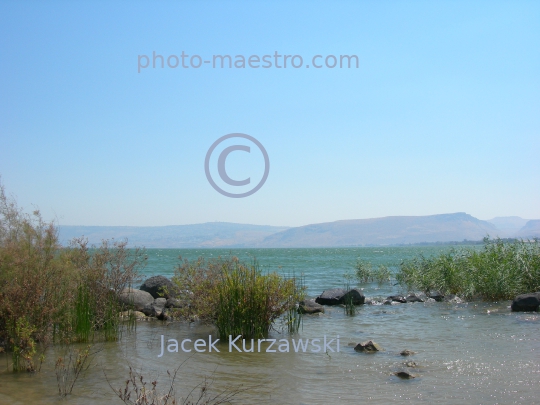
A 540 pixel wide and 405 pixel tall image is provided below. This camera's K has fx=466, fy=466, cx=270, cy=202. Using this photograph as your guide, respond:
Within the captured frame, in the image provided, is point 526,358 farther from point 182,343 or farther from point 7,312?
point 7,312

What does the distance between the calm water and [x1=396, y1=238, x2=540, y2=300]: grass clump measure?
14.4 feet

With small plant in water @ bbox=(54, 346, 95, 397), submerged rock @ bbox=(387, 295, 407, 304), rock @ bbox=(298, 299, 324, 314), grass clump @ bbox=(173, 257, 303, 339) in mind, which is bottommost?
submerged rock @ bbox=(387, 295, 407, 304)

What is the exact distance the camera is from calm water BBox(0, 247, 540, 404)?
741cm

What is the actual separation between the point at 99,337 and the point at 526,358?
31.5 feet

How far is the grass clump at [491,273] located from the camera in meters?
17.9

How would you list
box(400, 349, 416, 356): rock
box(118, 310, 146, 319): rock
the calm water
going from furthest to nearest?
box(118, 310, 146, 319): rock
box(400, 349, 416, 356): rock
the calm water

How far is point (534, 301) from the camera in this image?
15.5 metres

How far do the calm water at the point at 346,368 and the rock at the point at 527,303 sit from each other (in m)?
1.99

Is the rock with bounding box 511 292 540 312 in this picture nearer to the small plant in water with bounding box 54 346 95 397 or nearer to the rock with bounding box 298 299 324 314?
the rock with bounding box 298 299 324 314

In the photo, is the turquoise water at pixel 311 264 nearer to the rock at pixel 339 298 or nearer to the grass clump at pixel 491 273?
the rock at pixel 339 298

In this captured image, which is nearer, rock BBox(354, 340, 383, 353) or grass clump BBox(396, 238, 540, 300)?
rock BBox(354, 340, 383, 353)

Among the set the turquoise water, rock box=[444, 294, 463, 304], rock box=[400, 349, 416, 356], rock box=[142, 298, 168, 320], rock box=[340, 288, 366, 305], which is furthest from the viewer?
the turquoise water

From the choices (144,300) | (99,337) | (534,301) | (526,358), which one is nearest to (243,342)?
(99,337)

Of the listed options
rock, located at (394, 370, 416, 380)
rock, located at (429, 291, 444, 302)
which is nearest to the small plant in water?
rock, located at (394, 370, 416, 380)
